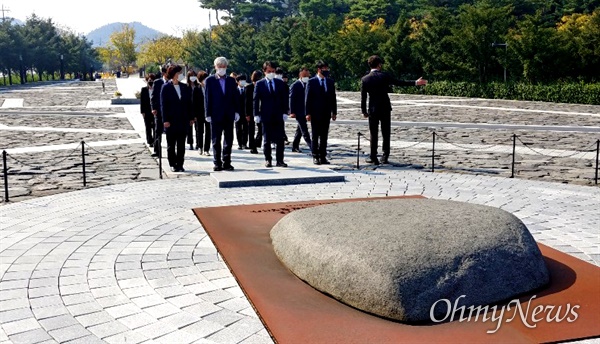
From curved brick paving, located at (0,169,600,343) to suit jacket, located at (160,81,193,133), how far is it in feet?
4.45

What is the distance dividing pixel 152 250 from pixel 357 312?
242cm

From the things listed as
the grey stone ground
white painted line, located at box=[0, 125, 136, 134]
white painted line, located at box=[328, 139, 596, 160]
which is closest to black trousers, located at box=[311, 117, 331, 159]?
the grey stone ground

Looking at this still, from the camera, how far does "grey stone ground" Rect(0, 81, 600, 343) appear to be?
4.30m

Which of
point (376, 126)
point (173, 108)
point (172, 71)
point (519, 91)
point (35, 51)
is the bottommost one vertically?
point (519, 91)

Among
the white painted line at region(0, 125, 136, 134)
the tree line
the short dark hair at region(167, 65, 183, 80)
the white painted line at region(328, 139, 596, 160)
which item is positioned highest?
the tree line

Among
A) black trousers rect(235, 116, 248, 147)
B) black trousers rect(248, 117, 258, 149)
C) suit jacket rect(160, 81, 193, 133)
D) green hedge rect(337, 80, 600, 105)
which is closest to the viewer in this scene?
suit jacket rect(160, 81, 193, 133)

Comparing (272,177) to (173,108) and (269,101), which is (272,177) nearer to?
(269,101)

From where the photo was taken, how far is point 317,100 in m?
11.4

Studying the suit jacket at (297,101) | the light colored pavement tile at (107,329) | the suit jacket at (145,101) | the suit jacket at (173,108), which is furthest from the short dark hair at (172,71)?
the light colored pavement tile at (107,329)

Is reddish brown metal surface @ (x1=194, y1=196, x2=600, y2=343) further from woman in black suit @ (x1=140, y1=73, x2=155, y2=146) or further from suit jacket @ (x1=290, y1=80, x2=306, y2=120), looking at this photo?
woman in black suit @ (x1=140, y1=73, x2=155, y2=146)

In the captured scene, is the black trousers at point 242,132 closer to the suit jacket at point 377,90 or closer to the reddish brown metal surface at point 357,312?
the suit jacket at point 377,90

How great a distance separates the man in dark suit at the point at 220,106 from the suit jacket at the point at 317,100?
1.34m

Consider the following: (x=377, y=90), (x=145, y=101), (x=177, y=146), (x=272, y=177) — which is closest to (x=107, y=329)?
(x=272, y=177)

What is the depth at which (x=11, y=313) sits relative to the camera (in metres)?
4.48
